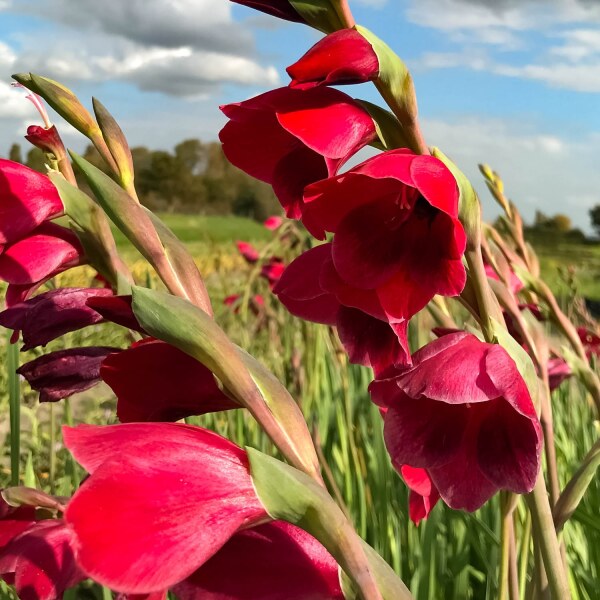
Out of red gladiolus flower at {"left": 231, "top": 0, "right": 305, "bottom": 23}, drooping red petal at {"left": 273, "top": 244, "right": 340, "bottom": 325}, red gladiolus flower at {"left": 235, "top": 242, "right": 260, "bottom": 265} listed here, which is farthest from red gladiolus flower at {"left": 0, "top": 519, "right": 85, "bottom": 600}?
red gladiolus flower at {"left": 235, "top": 242, "right": 260, "bottom": 265}

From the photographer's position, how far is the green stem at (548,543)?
0.47m

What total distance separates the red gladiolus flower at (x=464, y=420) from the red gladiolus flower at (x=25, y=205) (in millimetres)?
→ 235

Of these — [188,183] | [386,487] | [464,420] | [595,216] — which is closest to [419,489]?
[464,420]

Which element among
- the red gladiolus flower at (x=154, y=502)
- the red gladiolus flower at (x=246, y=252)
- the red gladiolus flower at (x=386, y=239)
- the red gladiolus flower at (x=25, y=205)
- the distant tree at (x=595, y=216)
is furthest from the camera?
the distant tree at (x=595, y=216)

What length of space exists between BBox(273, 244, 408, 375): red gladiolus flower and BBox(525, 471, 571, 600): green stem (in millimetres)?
123

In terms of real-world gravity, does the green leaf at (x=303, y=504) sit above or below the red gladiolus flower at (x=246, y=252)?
above

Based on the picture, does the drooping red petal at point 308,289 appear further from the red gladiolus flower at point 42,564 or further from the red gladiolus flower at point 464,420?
the red gladiolus flower at point 42,564

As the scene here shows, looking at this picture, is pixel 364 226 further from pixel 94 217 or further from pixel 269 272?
pixel 269 272

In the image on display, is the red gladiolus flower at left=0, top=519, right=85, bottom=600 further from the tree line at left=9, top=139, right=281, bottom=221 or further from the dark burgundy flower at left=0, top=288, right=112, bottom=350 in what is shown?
the tree line at left=9, top=139, right=281, bottom=221

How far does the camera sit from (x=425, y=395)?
44cm

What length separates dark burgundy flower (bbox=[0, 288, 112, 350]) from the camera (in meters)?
0.55

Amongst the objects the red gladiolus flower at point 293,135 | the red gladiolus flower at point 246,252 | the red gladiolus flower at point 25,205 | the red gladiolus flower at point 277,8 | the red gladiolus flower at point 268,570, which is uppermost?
the red gladiolus flower at point 277,8

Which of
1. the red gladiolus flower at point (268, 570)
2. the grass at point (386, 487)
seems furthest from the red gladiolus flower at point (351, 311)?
the grass at point (386, 487)

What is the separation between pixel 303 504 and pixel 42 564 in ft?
0.60
